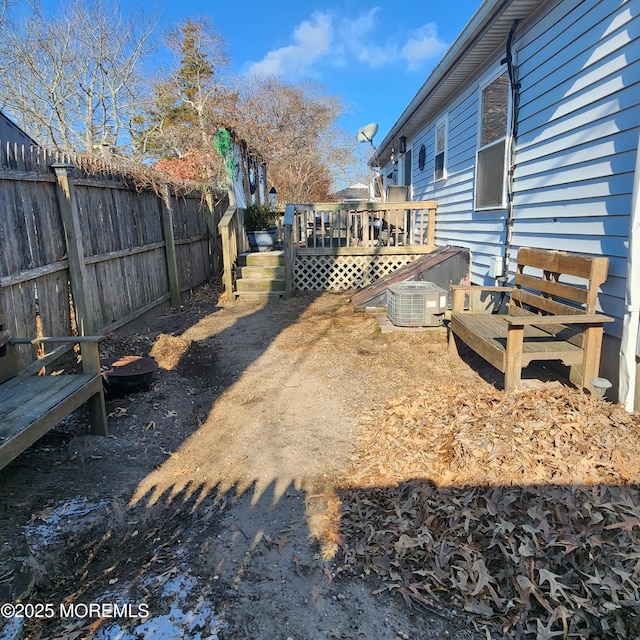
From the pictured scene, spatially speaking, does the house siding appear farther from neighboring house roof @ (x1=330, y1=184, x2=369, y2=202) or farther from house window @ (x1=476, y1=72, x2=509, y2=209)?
neighboring house roof @ (x1=330, y1=184, x2=369, y2=202)

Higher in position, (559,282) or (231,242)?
(231,242)

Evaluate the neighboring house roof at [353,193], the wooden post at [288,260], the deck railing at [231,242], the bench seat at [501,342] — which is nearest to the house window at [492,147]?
the bench seat at [501,342]

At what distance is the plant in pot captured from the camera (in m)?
11.1

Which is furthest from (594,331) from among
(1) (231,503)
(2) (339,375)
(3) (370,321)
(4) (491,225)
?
(3) (370,321)

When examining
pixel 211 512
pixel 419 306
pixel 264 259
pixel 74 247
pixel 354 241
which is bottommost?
pixel 211 512

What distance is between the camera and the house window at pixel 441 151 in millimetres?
8470

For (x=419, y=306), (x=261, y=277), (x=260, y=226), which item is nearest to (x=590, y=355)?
(x=419, y=306)

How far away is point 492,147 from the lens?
623cm

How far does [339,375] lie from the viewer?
4.82 metres

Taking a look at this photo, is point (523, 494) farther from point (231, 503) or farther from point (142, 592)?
point (142, 592)

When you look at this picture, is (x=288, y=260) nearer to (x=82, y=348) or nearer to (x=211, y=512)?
(x=82, y=348)

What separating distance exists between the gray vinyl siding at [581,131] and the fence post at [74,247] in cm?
482

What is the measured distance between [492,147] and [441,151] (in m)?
2.78

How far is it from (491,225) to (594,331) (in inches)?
130
